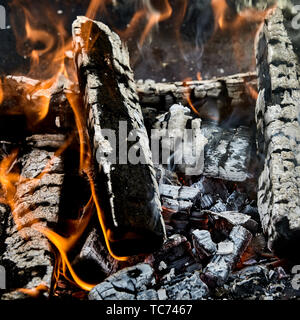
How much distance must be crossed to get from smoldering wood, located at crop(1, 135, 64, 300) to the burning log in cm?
52

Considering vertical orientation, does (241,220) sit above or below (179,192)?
below

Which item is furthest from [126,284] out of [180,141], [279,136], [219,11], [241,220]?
[219,11]

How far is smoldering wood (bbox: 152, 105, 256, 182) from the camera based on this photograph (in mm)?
2809

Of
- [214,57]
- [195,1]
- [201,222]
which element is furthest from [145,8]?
[201,222]

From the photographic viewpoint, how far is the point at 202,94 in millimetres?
3268

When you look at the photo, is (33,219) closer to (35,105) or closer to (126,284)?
(126,284)

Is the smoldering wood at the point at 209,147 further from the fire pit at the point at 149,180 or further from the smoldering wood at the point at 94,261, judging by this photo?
the smoldering wood at the point at 94,261

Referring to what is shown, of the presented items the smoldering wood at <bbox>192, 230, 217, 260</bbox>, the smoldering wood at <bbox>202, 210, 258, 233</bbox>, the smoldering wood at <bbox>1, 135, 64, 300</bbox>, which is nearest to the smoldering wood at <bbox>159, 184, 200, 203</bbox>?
the smoldering wood at <bbox>202, 210, 258, 233</bbox>

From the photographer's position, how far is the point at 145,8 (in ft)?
15.4

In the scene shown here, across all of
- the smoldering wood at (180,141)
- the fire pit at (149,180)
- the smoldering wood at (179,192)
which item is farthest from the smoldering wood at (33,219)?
the smoldering wood at (180,141)

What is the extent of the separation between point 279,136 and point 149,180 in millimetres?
1197

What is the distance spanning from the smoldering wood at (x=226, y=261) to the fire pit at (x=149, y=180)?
0.4 inches
